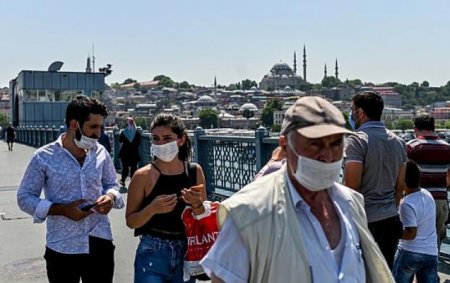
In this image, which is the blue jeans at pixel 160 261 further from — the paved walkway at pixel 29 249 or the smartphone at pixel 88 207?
the paved walkway at pixel 29 249

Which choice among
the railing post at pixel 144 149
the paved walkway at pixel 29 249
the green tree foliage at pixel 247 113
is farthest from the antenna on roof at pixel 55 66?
the green tree foliage at pixel 247 113

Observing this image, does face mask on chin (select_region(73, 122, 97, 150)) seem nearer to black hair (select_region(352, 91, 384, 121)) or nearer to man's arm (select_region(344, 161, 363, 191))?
man's arm (select_region(344, 161, 363, 191))

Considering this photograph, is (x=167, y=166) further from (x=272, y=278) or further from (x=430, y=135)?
(x=430, y=135)

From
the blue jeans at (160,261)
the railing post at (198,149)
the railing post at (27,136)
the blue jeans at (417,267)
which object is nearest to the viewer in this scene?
the blue jeans at (160,261)

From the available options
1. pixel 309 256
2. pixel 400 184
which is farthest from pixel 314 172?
pixel 400 184

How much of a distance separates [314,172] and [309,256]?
289 millimetres

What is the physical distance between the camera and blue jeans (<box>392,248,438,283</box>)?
498cm

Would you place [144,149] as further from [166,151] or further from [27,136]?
[27,136]

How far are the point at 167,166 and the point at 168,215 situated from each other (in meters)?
0.31

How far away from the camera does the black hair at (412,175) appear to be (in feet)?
16.0

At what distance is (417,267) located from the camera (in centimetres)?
500

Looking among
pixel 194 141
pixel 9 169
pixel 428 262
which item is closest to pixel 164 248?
pixel 428 262

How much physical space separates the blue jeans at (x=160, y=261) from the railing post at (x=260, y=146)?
5905 millimetres

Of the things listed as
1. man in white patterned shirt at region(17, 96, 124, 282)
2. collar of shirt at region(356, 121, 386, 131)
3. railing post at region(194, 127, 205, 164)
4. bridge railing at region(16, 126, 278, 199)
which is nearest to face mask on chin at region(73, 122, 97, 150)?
man in white patterned shirt at region(17, 96, 124, 282)
